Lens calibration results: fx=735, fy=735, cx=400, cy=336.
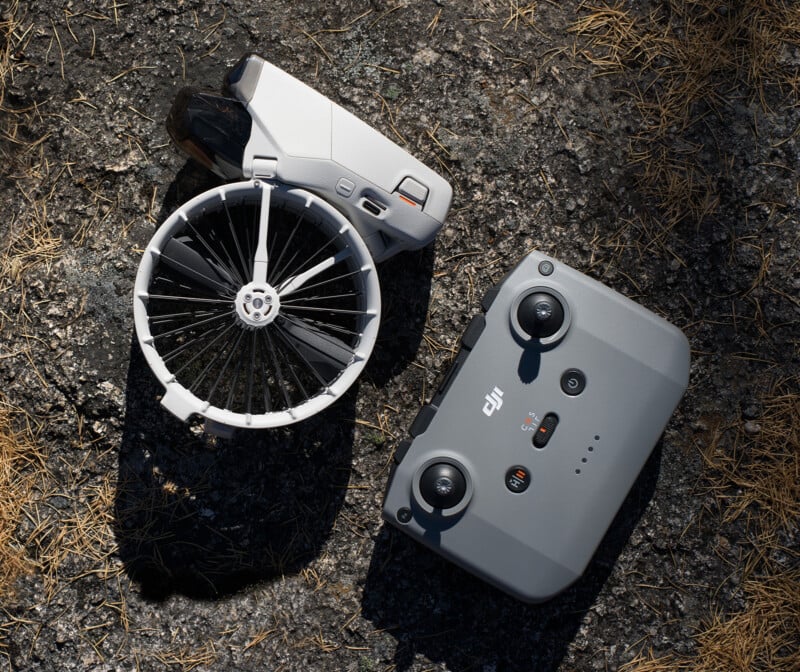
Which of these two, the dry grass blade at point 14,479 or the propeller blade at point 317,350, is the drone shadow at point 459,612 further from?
the dry grass blade at point 14,479

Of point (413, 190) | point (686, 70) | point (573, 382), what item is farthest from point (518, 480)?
point (686, 70)

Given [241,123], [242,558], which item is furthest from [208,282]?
[242,558]

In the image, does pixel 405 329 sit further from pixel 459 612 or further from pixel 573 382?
pixel 459 612

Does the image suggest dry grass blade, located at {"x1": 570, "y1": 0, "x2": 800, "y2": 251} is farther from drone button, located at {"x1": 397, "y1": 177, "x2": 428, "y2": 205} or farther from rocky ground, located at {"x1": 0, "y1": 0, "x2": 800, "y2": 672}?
drone button, located at {"x1": 397, "y1": 177, "x2": 428, "y2": 205}

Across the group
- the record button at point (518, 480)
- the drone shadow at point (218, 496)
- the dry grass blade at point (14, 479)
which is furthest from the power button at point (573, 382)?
the dry grass blade at point (14, 479)

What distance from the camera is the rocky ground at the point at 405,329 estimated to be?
2184mm

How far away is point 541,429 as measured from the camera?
1.98 meters

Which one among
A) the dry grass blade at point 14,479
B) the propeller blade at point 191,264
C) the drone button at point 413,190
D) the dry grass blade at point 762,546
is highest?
the drone button at point 413,190

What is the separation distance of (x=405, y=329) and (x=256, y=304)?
1.90 ft

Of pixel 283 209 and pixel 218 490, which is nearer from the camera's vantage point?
pixel 283 209

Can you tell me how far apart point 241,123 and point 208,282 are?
0.42 meters

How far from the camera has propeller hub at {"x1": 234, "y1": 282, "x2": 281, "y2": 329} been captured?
1762mm

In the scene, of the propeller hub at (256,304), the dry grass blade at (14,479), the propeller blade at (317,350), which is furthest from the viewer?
the dry grass blade at (14,479)

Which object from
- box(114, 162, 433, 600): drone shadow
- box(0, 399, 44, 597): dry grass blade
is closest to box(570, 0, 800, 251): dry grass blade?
box(114, 162, 433, 600): drone shadow
